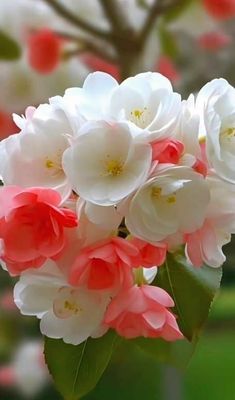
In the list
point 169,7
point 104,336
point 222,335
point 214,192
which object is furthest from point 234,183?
point 222,335

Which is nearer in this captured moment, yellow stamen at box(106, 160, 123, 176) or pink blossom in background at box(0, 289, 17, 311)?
yellow stamen at box(106, 160, 123, 176)

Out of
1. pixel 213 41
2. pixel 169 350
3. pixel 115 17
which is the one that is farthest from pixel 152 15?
pixel 169 350

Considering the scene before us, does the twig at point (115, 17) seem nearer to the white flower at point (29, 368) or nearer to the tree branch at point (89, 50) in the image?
the tree branch at point (89, 50)

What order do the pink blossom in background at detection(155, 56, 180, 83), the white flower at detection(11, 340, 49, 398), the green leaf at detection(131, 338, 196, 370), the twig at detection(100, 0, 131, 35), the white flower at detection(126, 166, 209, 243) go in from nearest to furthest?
the white flower at detection(126, 166, 209, 243) → the green leaf at detection(131, 338, 196, 370) → the twig at detection(100, 0, 131, 35) → the pink blossom in background at detection(155, 56, 180, 83) → the white flower at detection(11, 340, 49, 398)

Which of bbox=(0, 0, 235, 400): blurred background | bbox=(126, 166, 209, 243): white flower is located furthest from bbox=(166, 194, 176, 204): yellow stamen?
bbox=(0, 0, 235, 400): blurred background

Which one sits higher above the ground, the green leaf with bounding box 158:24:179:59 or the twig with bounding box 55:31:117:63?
the green leaf with bounding box 158:24:179:59

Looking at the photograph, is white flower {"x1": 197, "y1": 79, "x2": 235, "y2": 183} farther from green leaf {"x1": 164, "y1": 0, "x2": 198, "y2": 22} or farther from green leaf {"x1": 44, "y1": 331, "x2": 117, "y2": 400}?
green leaf {"x1": 164, "y1": 0, "x2": 198, "y2": 22}
